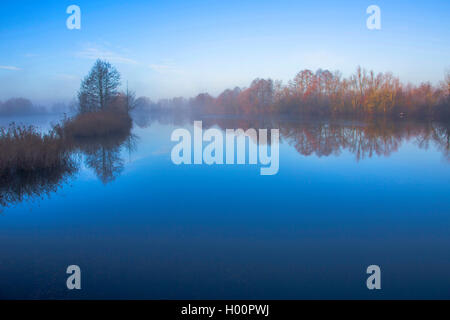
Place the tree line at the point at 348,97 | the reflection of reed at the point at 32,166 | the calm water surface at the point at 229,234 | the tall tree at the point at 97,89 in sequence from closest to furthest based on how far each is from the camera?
the calm water surface at the point at 229,234 → the reflection of reed at the point at 32,166 → the tall tree at the point at 97,89 → the tree line at the point at 348,97

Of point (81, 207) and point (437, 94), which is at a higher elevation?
point (437, 94)

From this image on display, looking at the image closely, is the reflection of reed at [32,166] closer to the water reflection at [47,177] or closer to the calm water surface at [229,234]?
the water reflection at [47,177]

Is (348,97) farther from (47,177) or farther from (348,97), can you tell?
(47,177)

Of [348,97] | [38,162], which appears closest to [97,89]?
[38,162]

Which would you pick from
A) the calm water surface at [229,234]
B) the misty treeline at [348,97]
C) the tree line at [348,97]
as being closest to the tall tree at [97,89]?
the misty treeline at [348,97]

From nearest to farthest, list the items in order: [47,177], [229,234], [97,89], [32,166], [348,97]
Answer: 1. [229,234]
2. [47,177]
3. [32,166]
4. [97,89]
5. [348,97]

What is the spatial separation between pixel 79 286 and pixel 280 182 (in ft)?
20.3

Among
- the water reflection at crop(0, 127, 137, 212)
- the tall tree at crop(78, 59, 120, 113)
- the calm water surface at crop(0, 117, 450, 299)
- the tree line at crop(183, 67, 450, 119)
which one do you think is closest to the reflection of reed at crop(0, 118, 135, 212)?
the water reflection at crop(0, 127, 137, 212)

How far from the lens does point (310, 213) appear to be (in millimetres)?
6160

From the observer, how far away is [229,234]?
17.0ft

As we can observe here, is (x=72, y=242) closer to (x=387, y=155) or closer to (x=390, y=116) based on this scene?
(x=387, y=155)

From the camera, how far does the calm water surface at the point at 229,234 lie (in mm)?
3654
